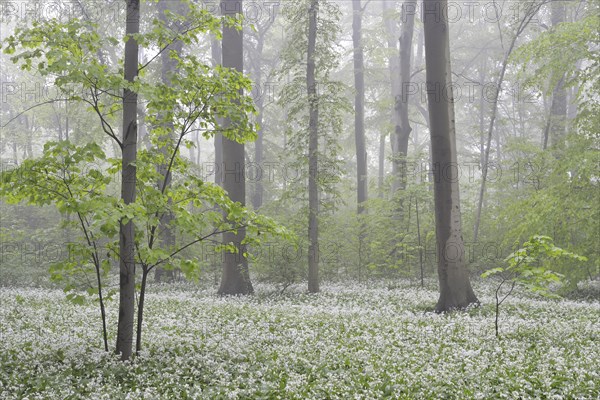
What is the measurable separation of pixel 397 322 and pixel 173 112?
5759mm

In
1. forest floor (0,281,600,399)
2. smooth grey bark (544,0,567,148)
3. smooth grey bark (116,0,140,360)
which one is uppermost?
smooth grey bark (544,0,567,148)

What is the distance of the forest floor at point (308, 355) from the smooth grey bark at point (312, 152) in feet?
13.2

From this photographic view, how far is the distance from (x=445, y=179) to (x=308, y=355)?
6.03 metres

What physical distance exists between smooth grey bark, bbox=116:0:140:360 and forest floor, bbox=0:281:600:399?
0.38m

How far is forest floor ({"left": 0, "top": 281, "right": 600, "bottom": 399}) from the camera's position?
216 inches

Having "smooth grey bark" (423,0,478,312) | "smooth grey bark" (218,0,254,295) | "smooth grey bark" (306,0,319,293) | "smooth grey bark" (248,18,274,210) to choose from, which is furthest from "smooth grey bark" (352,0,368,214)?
"smooth grey bark" (423,0,478,312)

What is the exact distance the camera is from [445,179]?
11.4 meters

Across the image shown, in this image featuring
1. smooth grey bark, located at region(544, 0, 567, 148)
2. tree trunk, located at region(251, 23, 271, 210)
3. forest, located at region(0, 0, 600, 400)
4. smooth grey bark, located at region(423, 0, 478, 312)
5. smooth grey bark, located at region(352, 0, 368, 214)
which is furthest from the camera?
tree trunk, located at region(251, 23, 271, 210)

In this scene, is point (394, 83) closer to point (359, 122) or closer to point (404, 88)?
point (359, 122)

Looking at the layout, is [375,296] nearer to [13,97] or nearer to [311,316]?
[311,316]

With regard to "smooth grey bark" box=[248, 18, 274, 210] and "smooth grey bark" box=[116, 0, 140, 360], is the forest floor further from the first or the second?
"smooth grey bark" box=[248, 18, 274, 210]

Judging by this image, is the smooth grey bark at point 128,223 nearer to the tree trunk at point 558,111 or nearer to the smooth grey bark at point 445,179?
the smooth grey bark at point 445,179

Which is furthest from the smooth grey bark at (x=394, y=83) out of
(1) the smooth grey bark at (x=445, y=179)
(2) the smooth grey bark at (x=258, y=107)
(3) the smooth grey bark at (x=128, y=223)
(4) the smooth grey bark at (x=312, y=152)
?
(3) the smooth grey bark at (x=128, y=223)

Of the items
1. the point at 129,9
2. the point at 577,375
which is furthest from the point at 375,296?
the point at 129,9
